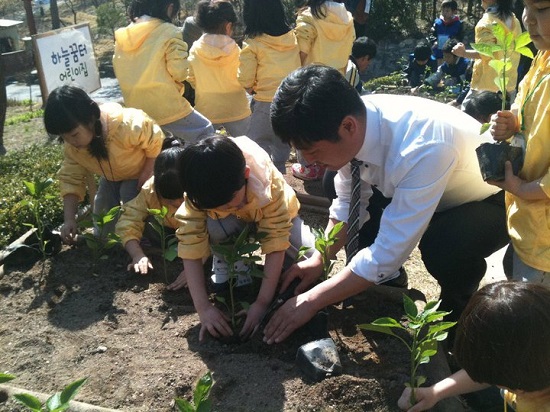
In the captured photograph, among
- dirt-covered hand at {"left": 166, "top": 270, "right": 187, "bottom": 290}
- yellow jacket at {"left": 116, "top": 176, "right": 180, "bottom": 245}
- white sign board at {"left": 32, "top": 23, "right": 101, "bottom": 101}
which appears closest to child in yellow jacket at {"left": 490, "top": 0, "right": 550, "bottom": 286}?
dirt-covered hand at {"left": 166, "top": 270, "right": 187, "bottom": 290}

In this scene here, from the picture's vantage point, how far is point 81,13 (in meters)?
20.3

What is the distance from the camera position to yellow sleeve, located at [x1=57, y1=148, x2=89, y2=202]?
11.9 feet

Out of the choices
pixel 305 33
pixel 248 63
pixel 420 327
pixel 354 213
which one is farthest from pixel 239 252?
pixel 305 33

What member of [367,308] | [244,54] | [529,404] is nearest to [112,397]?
[367,308]

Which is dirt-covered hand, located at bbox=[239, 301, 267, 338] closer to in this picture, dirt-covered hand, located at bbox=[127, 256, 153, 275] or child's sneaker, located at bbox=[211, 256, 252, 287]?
child's sneaker, located at bbox=[211, 256, 252, 287]

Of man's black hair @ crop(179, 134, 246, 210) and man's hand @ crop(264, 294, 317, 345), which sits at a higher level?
man's black hair @ crop(179, 134, 246, 210)

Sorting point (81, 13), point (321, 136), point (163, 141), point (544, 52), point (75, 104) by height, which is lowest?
point (81, 13)

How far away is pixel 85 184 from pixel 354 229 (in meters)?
→ 1.83

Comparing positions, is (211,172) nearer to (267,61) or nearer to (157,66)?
(157,66)

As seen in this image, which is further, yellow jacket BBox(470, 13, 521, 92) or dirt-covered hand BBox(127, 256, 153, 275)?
yellow jacket BBox(470, 13, 521, 92)

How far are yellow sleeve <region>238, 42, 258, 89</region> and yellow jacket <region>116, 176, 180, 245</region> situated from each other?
1909mm

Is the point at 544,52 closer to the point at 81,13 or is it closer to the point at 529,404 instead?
the point at 529,404

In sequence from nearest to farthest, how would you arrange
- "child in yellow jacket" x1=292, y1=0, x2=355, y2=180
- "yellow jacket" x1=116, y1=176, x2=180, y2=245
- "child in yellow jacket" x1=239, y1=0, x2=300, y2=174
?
"yellow jacket" x1=116, y1=176, x2=180, y2=245, "child in yellow jacket" x1=239, y1=0, x2=300, y2=174, "child in yellow jacket" x1=292, y1=0, x2=355, y2=180

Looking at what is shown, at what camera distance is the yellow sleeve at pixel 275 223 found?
2666 millimetres
